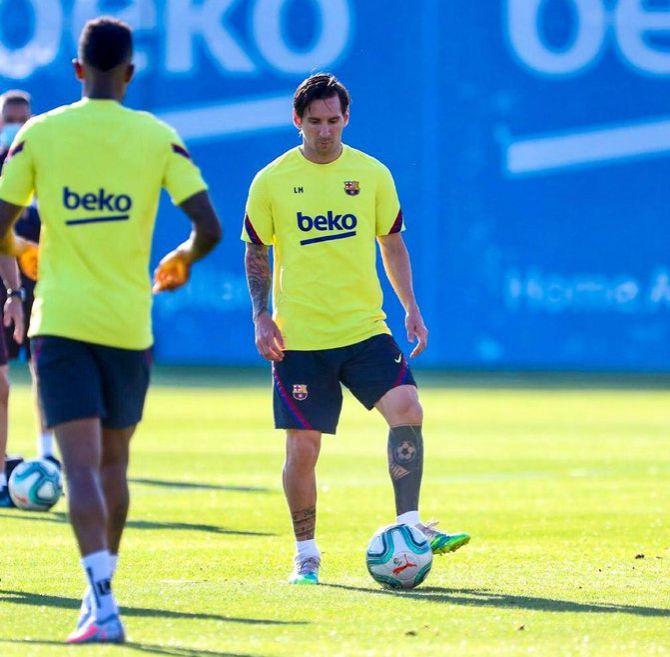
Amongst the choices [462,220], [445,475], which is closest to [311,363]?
[445,475]

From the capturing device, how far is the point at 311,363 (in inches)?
342

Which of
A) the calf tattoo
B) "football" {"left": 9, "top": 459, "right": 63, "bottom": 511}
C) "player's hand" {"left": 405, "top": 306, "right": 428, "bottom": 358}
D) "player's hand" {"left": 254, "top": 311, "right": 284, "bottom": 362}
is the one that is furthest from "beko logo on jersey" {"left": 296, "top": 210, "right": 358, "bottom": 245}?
"football" {"left": 9, "top": 459, "right": 63, "bottom": 511}

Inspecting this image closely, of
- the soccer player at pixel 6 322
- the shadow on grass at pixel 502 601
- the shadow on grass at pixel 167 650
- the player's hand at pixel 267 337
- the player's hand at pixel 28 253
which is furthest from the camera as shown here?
the soccer player at pixel 6 322

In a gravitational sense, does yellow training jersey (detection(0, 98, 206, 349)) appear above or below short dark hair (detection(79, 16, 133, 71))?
below

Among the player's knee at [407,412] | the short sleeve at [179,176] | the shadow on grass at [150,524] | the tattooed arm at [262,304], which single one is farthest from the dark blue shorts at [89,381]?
the shadow on grass at [150,524]

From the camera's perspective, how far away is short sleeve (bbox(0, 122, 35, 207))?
6.73 m

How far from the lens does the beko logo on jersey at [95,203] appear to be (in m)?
6.71

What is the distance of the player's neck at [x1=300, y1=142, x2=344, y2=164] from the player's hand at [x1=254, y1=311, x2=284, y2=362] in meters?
0.77

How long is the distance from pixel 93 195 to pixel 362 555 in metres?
3.45

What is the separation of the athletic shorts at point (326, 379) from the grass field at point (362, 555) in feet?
2.56

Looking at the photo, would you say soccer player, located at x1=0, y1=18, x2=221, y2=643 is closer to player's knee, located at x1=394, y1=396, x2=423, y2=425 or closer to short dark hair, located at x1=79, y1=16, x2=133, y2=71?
short dark hair, located at x1=79, y1=16, x2=133, y2=71

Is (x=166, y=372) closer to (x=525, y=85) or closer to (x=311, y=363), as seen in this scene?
(x=525, y=85)

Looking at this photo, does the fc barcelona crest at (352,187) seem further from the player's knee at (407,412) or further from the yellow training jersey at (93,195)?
the yellow training jersey at (93,195)

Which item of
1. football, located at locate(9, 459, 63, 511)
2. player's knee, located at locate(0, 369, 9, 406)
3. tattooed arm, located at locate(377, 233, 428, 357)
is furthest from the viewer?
football, located at locate(9, 459, 63, 511)
